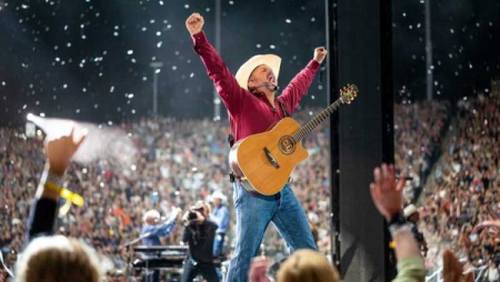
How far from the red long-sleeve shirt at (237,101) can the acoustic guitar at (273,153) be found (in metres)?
0.09

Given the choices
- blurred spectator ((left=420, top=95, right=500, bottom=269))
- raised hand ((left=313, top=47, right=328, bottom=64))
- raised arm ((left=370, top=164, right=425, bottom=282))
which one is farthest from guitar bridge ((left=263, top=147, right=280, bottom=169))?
blurred spectator ((left=420, top=95, right=500, bottom=269))

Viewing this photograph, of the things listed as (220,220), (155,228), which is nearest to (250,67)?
(220,220)

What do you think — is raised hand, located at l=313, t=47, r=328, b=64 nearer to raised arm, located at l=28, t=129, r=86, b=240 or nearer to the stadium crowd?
raised arm, located at l=28, t=129, r=86, b=240

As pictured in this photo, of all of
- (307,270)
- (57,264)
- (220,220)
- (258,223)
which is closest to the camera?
(57,264)

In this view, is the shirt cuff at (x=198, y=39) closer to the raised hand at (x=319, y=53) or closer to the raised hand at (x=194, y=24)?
the raised hand at (x=194, y=24)

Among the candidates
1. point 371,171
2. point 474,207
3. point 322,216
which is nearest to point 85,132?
point 371,171

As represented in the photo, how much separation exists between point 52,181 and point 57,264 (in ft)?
1.60

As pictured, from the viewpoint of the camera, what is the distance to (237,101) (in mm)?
4750

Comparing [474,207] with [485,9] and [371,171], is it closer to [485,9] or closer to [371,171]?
[485,9]

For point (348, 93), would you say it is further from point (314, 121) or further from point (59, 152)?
point (59, 152)

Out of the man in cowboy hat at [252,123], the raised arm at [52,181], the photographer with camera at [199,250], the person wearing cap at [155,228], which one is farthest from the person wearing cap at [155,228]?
the raised arm at [52,181]

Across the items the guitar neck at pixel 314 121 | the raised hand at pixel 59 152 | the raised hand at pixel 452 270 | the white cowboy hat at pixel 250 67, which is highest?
the white cowboy hat at pixel 250 67

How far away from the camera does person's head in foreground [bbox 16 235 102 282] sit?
6.17 feet

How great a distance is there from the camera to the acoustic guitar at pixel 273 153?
4609 mm
